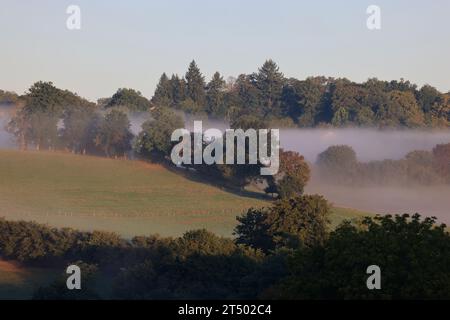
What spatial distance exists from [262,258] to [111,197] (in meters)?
44.9

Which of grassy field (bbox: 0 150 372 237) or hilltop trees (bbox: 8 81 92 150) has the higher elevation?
hilltop trees (bbox: 8 81 92 150)

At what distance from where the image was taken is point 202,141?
107 m

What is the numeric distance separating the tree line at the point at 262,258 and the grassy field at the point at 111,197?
12.3 metres

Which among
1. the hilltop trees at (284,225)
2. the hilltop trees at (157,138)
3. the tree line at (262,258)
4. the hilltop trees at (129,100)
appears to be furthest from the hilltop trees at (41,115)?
the hilltop trees at (284,225)

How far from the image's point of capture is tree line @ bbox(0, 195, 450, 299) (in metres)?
28.8

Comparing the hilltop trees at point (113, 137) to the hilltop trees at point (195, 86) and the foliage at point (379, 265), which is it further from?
the foliage at point (379, 265)

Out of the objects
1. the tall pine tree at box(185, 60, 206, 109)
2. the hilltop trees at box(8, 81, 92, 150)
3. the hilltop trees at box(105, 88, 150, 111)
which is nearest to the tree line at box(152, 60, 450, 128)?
the tall pine tree at box(185, 60, 206, 109)

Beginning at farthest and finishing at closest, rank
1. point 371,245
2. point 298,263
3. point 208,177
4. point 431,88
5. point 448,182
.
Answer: point 431,88 → point 448,182 → point 208,177 → point 298,263 → point 371,245

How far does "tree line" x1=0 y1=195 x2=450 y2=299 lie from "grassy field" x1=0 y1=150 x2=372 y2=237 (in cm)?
1233

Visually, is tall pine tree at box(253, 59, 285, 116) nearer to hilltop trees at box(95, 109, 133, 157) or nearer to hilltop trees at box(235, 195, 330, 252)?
hilltop trees at box(95, 109, 133, 157)

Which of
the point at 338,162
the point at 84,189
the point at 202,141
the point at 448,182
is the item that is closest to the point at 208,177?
the point at 202,141

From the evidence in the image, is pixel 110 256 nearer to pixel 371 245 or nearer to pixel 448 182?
pixel 371 245
